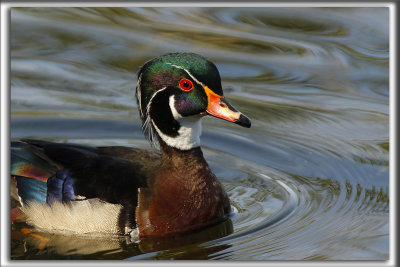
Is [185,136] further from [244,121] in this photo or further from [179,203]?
[244,121]

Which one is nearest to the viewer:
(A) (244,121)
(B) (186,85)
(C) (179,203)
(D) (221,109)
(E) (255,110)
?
(A) (244,121)

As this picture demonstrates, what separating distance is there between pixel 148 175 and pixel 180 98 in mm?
938

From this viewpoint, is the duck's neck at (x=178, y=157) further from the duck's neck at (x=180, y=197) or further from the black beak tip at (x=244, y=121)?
the black beak tip at (x=244, y=121)

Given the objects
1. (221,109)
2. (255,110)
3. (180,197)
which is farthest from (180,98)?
(255,110)

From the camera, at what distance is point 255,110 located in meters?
10.7

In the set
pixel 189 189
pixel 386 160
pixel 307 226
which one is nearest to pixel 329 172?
pixel 386 160

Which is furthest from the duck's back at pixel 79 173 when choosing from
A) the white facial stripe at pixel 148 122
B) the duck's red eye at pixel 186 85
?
the duck's red eye at pixel 186 85

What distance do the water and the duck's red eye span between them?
154 centimetres

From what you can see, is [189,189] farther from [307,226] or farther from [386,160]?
[386,160]

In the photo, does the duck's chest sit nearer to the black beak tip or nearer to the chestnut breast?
the chestnut breast

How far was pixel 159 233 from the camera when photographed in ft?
25.7

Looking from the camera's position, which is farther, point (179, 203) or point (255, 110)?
point (255, 110)

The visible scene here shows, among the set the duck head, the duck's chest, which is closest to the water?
the duck's chest

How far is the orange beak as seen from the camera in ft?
24.7
